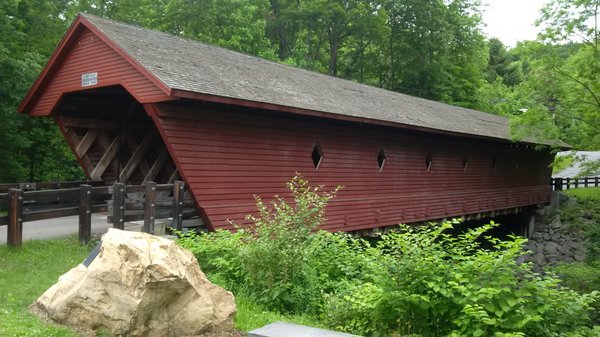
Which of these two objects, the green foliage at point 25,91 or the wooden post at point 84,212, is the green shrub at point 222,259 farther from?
the green foliage at point 25,91

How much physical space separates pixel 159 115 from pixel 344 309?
5441 mm

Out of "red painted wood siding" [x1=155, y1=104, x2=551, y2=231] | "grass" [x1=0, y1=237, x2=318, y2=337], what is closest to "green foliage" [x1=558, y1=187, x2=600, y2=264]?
"red painted wood siding" [x1=155, y1=104, x2=551, y2=231]

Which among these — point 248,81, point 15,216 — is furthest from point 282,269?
point 248,81

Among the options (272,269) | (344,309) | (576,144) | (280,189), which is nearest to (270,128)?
(280,189)

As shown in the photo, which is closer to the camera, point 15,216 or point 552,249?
point 15,216

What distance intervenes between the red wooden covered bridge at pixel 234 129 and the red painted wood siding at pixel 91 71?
0.03 metres

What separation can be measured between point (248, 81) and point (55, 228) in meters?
5.09

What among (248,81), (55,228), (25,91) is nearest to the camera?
(55,228)

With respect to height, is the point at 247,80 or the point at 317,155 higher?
the point at 247,80

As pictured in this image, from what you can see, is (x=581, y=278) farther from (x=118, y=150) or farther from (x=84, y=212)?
(x=118, y=150)

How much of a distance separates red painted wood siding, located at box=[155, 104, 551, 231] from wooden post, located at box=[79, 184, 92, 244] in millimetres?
1673

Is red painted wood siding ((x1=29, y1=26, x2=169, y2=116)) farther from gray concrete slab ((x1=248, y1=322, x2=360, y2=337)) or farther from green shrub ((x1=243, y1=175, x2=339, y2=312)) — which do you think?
gray concrete slab ((x1=248, y1=322, x2=360, y2=337))

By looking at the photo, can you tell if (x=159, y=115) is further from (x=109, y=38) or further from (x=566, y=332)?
(x=566, y=332)

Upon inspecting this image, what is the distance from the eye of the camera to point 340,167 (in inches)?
536
